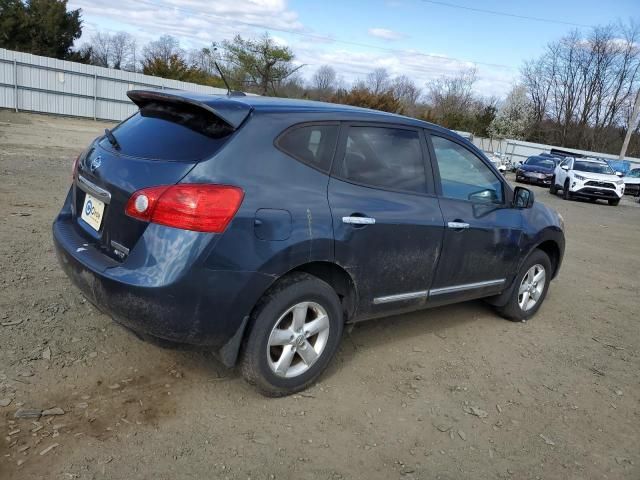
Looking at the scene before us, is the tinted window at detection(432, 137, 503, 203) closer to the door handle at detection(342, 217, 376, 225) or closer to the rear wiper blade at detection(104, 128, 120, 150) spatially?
the door handle at detection(342, 217, 376, 225)

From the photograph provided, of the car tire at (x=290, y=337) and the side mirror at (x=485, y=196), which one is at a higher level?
the side mirror at (x=485, y=196)

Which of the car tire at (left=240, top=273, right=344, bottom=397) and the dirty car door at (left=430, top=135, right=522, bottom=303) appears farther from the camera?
the dirty car door at (left=430, top=135, right=522, bottom=303)

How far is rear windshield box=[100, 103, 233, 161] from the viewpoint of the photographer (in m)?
2.90

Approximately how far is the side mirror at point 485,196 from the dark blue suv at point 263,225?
0.47ft

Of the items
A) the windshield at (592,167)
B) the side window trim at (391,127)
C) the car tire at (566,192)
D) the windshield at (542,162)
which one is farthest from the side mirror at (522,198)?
the windshield at (542,162)

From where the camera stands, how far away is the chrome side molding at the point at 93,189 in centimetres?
300

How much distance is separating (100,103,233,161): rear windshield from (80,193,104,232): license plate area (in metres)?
0.33

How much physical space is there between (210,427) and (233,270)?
89 cm

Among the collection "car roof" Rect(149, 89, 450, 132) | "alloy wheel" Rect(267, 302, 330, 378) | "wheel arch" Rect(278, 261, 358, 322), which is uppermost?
"car roof" Rect(149, 89, 450, 132)

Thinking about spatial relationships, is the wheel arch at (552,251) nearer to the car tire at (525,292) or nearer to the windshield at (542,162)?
the car tire at (525,292)

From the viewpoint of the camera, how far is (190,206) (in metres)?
2.68

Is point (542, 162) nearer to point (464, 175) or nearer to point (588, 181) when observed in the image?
point (588, 181)

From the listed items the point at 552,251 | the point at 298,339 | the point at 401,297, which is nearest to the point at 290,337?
the point at 298,339

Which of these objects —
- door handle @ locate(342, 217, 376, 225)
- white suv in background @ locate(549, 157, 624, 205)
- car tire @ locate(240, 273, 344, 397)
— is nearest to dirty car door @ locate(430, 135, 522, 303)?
door handle @ locate(342, 217, 376, 225)
